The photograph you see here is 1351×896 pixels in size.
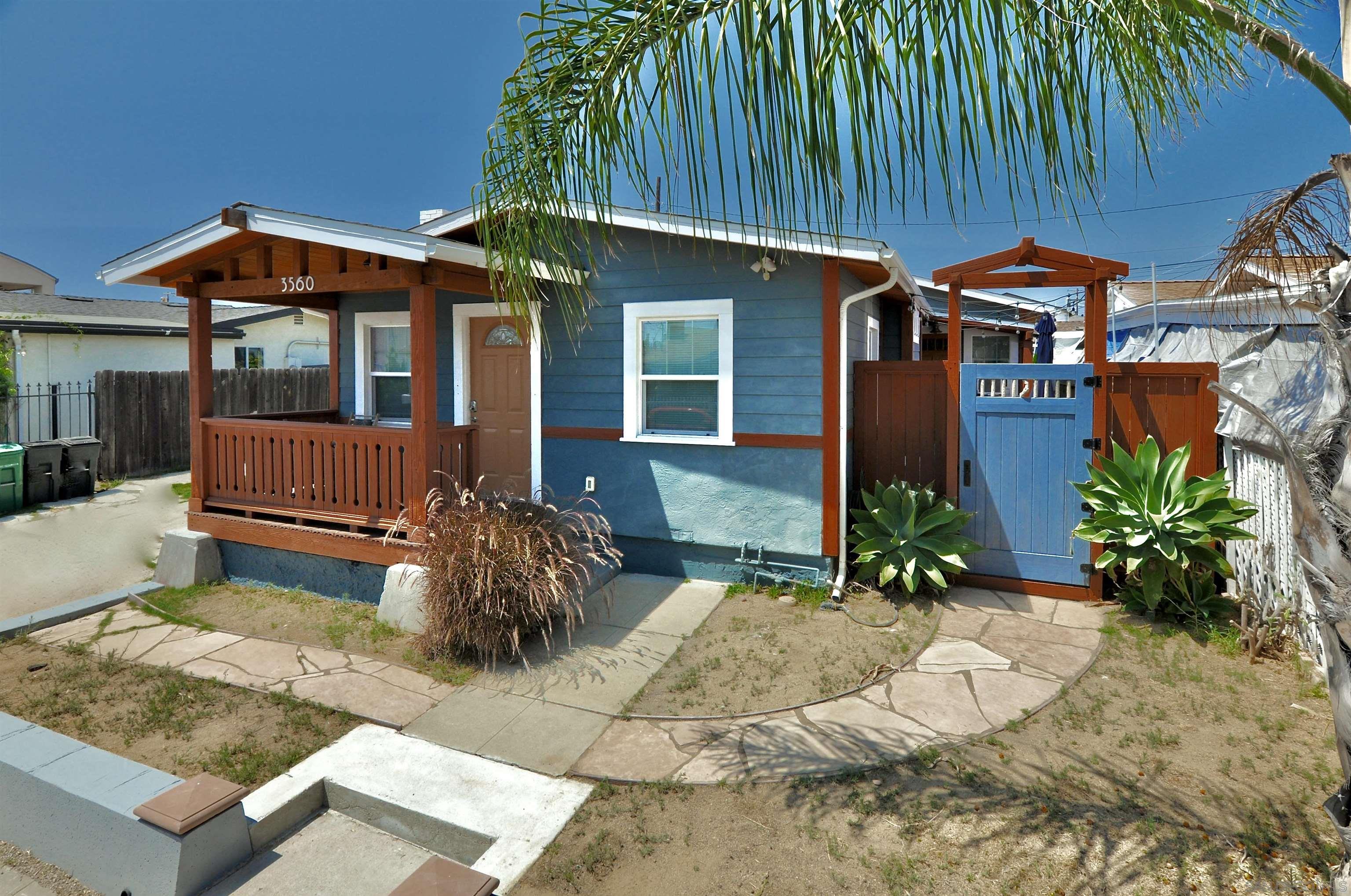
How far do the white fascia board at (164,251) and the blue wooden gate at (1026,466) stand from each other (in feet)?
20.2

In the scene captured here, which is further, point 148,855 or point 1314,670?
point 1314,670

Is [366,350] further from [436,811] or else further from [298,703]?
[436,811]

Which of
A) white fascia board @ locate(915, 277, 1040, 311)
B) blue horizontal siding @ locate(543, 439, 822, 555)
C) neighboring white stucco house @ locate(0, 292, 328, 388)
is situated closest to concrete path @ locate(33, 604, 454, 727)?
blue horizontal siding @ locate(543, 439, 822, 555)

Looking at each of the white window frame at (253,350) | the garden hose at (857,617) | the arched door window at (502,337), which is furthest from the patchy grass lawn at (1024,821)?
the white window frame at (253,350)

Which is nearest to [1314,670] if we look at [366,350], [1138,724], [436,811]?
[1138,724]

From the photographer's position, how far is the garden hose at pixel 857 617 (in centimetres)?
520

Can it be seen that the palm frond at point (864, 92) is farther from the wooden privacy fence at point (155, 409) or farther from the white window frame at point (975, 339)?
the white window frame at point (975, 339)

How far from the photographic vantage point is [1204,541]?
16.1 feet

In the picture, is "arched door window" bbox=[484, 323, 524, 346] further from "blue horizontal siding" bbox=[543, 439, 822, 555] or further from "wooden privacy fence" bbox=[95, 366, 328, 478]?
"wooden privacy fence" bbox=[95, 366, 328, 478]

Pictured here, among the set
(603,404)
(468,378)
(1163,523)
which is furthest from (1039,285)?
(468,378)

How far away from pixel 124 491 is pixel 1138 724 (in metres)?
12.2

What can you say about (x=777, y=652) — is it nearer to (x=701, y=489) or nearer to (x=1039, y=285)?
(x=701, y=489)

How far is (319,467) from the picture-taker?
627 cm

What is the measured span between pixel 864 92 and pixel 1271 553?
4.87 metres
